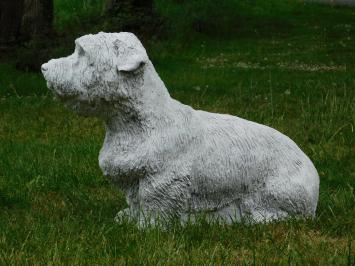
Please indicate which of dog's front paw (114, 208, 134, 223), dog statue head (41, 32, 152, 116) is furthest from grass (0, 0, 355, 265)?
dog statue head (41, 32, 152, 116)

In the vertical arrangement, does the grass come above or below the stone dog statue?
below

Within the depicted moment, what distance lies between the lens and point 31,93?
440 inches

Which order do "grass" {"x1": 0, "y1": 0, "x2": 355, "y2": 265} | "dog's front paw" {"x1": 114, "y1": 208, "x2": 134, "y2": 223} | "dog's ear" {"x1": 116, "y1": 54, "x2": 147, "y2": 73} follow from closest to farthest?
"grass" {"x1": 0, "y1": 0, "x2": 355, "y2": 265} < "dog's ear" {"x1": 116, "y1": 54, "x2": 147, "y2": 73} < "dog's front paw" {"x1": 114, "y1": 208, "x2": 134, "y2": 223}

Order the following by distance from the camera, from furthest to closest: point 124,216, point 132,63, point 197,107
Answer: point 197,107 < point 124,216 < point 132,63

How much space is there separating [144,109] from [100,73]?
1.16ft

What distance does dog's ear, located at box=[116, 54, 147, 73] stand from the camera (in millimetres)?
4387

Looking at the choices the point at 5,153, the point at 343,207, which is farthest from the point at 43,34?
the point at 343,207

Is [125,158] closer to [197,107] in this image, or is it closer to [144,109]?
[144,109]

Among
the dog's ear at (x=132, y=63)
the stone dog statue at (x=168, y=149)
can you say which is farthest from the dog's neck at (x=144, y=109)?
the dog's ear at (x=132, y=63)

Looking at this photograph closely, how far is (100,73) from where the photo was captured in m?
4.45

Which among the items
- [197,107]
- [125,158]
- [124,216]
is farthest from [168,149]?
[197,107]

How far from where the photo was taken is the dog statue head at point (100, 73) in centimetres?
445

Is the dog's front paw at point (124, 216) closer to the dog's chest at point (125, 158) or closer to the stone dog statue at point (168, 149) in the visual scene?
the stone dog statue at point (168, 149)

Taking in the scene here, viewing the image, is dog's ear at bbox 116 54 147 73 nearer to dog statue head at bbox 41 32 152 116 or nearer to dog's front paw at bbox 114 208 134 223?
dog statue head at bbox 41 32 152 116
